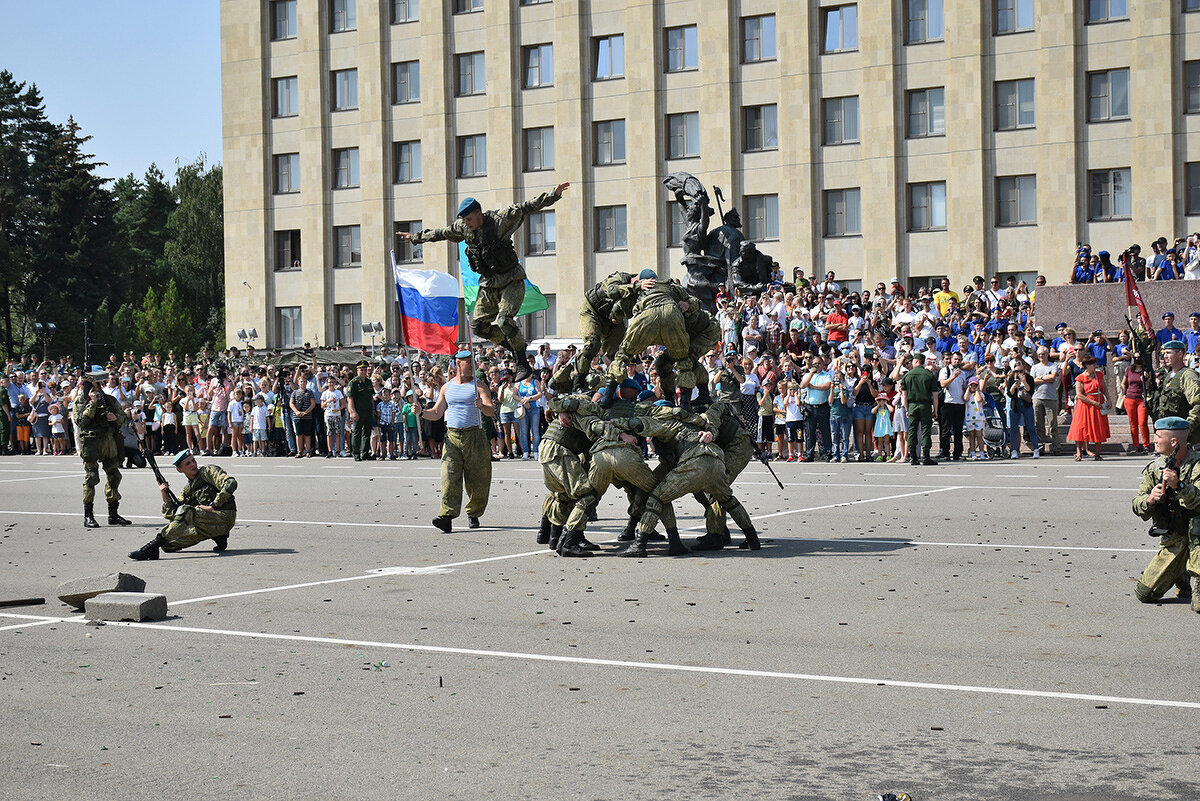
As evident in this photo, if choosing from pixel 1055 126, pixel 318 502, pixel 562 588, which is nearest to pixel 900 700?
pixel 562 588

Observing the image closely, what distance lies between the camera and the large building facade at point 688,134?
48.2 meters

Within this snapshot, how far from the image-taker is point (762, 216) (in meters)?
54.2

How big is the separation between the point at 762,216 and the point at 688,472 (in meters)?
41.9

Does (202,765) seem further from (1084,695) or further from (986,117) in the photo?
(986,117)

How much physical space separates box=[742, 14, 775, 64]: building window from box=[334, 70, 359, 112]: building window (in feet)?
58.8

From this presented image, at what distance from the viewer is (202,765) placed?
6316 mm

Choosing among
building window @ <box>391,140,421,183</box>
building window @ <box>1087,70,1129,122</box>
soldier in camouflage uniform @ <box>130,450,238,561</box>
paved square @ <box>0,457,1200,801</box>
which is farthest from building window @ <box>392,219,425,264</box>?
paved square @ <box>0,457,1200,801</box>

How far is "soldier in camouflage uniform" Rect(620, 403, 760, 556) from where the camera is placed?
13289mm

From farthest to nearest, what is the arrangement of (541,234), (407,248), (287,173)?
(287,173), (407,248), (541,234)

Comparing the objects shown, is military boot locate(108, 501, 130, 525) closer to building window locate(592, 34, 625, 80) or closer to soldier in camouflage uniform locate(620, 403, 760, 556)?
soldier in camouflage uniform locate(620, 403, 760, 556)

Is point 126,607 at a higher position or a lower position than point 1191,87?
lower

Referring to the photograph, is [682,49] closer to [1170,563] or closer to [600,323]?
[600,323]

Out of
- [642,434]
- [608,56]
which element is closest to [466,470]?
[642,434]

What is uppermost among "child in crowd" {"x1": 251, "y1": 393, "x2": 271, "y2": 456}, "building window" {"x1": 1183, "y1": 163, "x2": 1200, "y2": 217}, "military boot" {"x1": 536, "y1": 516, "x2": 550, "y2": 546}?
"building window" {"x1": 1183, "y1": 163, "x2": 1200, "y2": 217}
